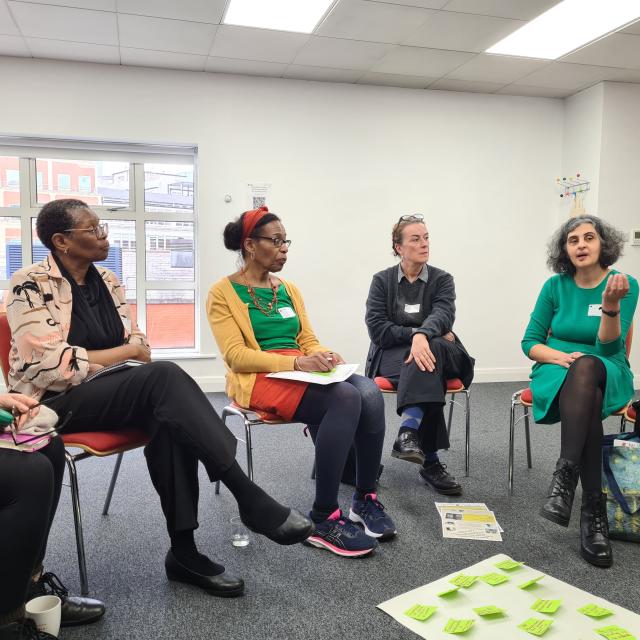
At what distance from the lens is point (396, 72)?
4723mm

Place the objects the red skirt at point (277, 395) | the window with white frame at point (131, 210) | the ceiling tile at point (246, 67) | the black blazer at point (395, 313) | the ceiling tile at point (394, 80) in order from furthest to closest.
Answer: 1. the ceiling tile at point (394, 80)
2. the window with white frame at point (131, 210)
3. the ceiling tile at point (246, 67)
4. the black blazer at point (395, 313)
5. the red skirt at point (277, 395)

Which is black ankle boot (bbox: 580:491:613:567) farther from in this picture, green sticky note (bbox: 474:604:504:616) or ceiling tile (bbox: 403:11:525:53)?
ceiling tile (bbox: 403:11:525:53)

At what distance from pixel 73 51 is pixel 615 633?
4564mm

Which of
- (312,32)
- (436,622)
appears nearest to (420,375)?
(436,622)

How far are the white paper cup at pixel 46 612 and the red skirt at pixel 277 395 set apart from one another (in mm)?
876

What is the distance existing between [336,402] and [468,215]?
146 inches

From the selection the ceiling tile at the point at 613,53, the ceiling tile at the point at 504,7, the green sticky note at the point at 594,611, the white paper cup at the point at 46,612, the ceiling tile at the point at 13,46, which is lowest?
the green sticky note at the point at 594,611

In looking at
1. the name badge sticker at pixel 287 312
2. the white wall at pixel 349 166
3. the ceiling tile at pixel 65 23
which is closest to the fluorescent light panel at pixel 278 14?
the ceiling tile at pixel 65 23

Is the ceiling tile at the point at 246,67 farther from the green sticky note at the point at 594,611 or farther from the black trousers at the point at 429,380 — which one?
the green sticky note at the point at 594,611

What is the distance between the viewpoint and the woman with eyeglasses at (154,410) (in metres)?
1.66

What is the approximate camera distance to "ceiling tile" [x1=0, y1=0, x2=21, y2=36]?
11.7ft

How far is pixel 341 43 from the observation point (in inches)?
163

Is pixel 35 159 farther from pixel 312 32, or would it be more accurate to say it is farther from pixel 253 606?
pixel 253 606

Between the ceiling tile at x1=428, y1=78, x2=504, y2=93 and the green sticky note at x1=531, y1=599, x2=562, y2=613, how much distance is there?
4.27 meters
